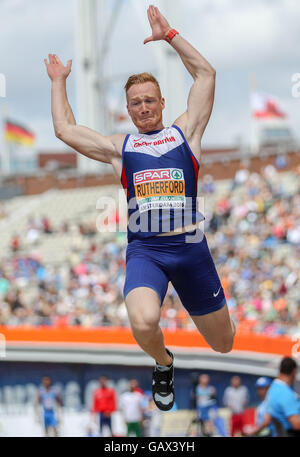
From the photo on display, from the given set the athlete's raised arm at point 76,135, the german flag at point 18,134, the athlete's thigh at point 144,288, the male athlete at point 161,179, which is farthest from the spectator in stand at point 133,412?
the german flag at point 18,134

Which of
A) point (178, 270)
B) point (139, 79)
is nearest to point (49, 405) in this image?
point (178, 270)

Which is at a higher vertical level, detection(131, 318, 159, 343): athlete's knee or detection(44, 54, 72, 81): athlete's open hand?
detection(44, 54, 72, 81): athlete's open hand

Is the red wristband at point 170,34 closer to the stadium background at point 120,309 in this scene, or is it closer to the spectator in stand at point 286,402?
the spectator in stand at point 286,402

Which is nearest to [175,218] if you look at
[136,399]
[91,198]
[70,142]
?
[70,142]

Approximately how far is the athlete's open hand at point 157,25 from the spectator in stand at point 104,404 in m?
9.60

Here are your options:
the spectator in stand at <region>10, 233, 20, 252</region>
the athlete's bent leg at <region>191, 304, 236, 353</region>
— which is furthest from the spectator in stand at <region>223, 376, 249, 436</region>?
the spectator in stand at <region>10, 233, 20, 252</region>

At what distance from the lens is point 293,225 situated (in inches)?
642

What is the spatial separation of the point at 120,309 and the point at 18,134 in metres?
21.0

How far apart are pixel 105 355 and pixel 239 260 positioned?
3.55 meters

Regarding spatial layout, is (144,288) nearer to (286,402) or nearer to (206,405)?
(286,402)

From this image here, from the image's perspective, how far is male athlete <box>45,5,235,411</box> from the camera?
15.9 feet

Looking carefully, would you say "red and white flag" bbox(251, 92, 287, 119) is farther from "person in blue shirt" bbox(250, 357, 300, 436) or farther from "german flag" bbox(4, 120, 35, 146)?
"person in blue shirt" bbox(250, 357, 300, 436)

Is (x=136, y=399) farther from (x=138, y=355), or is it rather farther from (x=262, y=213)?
(x=262, y=213)

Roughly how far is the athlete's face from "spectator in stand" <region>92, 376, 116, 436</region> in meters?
9.39
